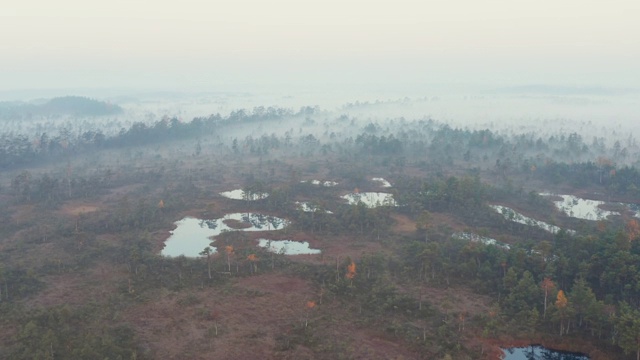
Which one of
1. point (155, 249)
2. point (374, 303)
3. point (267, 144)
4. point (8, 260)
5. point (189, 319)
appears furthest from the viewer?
point (267, 144)

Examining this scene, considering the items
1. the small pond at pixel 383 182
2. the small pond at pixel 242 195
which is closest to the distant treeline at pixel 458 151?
the small pond at pixel 383 182

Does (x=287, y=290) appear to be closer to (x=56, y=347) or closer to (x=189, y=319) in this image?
(x=189, y=319)

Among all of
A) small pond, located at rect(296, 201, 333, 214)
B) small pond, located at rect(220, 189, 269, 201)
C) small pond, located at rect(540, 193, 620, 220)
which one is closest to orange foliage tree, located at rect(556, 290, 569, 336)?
small pond, located at rect(296, 201, 333, 214)

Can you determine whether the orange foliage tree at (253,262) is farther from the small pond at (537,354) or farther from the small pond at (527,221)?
the small pond at (527,221)

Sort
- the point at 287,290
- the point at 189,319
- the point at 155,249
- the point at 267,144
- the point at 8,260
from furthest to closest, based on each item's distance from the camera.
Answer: the point at 267,144, the point at 155,249, the point at 8,260, the point at 287,290, the point at 189,319

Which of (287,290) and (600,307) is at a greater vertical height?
(600,307)

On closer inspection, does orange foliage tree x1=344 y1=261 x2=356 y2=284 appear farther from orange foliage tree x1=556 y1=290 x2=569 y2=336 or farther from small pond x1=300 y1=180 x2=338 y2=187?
small pond x1=300 y1=180 x2=338 y2=187

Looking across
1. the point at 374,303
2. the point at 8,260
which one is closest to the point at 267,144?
the point at 8,260

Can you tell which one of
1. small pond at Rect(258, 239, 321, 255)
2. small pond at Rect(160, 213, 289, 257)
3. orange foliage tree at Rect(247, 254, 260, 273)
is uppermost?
Result: orange foliage tree at Rect(247, 254, 260, 273)
